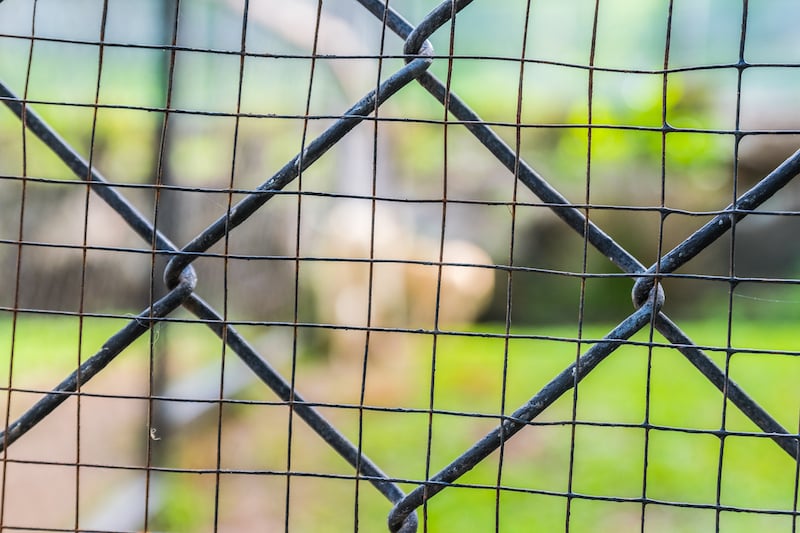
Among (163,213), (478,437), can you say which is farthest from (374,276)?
(163,213)

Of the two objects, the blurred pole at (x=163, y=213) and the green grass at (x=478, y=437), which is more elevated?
the blurred pole at (x=163, y=213)

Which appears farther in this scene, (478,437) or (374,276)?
(374,276)

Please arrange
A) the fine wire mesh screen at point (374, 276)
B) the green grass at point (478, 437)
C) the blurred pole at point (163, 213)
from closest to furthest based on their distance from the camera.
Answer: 1. the fine wire mesh screen at point (374, 276)
2. the blurred pole at point (163, 213)
3. the green grass at point (478, 437)

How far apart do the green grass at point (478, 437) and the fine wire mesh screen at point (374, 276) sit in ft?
0.06

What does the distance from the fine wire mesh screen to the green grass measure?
0.02m

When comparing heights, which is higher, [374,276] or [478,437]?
[374,276]

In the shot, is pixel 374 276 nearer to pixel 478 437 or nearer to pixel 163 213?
pixel 478 437

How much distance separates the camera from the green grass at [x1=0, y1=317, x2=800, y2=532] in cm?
256

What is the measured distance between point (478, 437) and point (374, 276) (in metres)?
0.84

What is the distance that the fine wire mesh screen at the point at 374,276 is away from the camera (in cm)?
67

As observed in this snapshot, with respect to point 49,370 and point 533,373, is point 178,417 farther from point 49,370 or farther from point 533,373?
point 533,373

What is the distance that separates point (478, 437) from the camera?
10.7 ft

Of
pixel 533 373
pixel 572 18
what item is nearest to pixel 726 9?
pixel 572 18

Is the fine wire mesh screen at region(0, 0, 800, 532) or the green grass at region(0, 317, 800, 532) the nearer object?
the fine wire mesh screen at region(0, 0, 800, 532)
